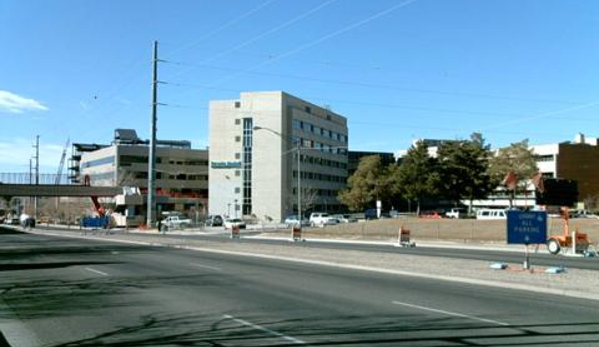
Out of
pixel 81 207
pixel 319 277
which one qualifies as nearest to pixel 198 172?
pixel 81 207

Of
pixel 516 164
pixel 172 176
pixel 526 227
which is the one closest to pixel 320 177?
pixel 172 176

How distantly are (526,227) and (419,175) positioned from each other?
226ft

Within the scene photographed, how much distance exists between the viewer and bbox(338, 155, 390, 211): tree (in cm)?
11231

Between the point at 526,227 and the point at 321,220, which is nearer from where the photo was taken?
the point at 526,227

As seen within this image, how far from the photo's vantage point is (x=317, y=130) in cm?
13650

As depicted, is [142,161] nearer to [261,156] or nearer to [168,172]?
[168,172]

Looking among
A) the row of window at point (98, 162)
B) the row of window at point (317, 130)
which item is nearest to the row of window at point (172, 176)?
the row of window at point (98, 162)

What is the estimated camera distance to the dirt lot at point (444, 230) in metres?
49.6

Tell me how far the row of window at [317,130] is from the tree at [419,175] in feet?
118

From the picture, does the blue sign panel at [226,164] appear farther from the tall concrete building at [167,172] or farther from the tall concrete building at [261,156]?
the tall concrete building at [167,172]

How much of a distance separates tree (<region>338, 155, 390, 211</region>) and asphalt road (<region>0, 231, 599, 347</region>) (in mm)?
91723

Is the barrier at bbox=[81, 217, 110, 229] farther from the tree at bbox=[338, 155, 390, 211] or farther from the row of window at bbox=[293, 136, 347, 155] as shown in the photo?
the tree at bbox=[338, 155, 390, 211]

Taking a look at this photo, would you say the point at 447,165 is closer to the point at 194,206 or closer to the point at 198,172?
the point at 194,206

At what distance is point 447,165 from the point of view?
3479 inches
